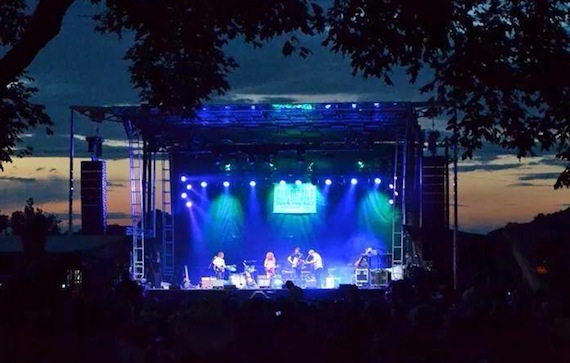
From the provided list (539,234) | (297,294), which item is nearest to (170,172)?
(539,234)

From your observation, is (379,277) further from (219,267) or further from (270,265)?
(219,267)

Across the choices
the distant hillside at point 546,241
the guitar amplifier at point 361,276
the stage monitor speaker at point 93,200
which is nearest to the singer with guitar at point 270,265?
the guitar amplifier at point 361,276

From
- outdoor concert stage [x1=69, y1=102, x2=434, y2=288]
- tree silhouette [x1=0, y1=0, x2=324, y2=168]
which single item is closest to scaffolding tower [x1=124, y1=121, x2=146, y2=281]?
outdoor concert stage [x1=69, y1=102, x2=434, y2=288]

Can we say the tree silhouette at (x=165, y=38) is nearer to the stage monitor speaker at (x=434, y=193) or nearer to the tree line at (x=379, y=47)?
the tree line at (x=379, y=47)

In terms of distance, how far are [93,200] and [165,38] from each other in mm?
16522

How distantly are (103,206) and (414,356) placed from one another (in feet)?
63.5

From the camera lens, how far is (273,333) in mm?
8844

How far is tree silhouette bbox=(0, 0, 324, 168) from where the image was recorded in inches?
310

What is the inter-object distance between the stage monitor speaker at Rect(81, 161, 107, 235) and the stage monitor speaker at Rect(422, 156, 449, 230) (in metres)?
8.48

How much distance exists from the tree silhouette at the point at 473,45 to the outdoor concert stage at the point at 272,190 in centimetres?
1793

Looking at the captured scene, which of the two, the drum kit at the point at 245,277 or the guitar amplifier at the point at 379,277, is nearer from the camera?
the guitar amplifier at the point at 379,277

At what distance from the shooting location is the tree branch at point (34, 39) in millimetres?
7762

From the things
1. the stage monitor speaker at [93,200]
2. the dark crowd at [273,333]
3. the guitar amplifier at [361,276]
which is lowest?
the guitar amplifier at [361,276]

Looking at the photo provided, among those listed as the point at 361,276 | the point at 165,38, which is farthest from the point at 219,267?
the point at 165,38
